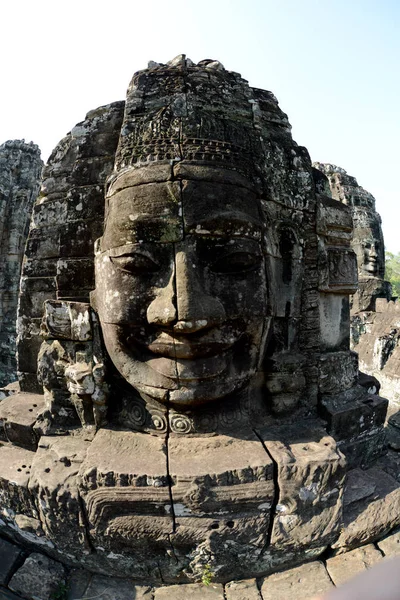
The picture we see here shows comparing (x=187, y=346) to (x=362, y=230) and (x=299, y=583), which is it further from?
(x=362, y=230)

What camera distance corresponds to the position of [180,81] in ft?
9.84

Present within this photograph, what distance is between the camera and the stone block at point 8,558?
2469 mm

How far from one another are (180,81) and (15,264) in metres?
8.61

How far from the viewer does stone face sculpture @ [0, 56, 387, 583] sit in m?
2.34

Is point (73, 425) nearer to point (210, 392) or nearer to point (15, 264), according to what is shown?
point (210, 392)

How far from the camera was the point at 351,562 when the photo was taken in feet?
7.93

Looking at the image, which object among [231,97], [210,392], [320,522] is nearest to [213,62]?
[231,97]

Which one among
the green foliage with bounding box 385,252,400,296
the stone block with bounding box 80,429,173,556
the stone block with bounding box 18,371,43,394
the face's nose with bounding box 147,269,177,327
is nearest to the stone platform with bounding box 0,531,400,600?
the stone block with bounding box 80,429,173,556

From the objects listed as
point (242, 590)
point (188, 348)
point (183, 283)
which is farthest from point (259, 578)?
point (183, 283)

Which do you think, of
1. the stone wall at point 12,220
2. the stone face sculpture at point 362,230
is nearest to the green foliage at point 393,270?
the stone face sculpture at point 362,230

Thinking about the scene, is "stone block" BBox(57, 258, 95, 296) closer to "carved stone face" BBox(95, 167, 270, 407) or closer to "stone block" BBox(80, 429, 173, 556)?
"carved stone face" BBox(95, 167, 270, 407)

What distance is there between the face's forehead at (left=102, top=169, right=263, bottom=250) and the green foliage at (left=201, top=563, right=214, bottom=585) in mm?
2045

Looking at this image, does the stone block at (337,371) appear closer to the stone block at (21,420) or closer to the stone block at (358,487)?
the stone block at (358,487)

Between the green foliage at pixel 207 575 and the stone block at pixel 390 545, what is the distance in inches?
45.0
